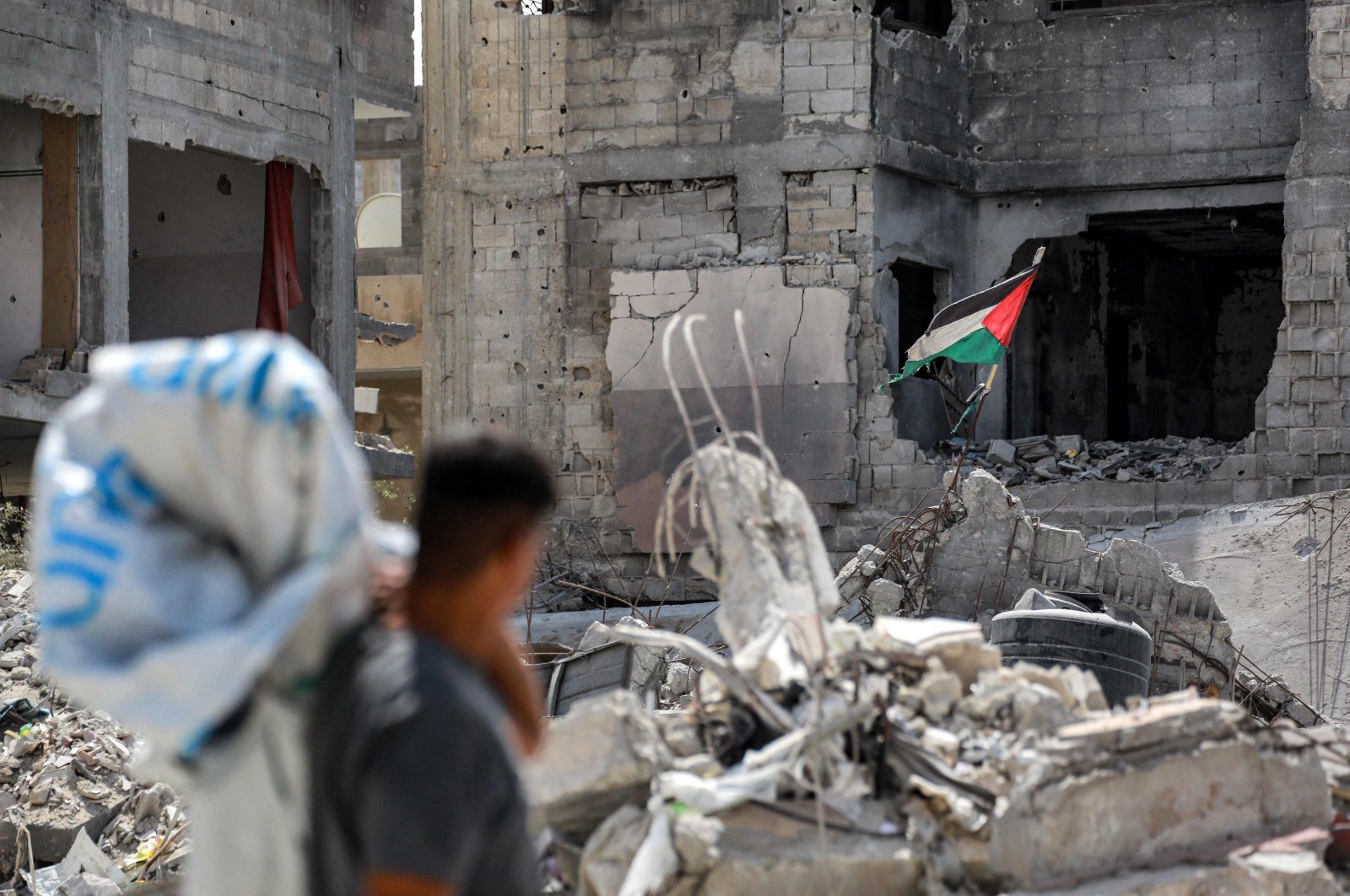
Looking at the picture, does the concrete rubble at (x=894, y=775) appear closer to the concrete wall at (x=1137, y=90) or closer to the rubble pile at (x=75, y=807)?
the rubble pile at (x=75, y=807)

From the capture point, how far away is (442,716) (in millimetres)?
2107

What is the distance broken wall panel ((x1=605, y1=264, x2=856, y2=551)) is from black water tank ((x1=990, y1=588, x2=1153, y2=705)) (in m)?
8.46

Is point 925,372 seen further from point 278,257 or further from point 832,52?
point 278,257

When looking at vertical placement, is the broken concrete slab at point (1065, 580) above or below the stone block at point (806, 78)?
below

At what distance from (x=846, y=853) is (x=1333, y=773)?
5.88 feet

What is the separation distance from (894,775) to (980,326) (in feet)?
28.1

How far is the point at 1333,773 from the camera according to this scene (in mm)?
5648

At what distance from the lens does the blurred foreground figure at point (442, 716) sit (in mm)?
2092

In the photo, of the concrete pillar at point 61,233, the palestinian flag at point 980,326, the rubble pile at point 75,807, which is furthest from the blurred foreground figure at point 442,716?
the concrete pillar at point 61,233

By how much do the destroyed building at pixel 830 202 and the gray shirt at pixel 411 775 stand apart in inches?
546

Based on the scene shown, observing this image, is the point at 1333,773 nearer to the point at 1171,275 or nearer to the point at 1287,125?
the point at 1287,125

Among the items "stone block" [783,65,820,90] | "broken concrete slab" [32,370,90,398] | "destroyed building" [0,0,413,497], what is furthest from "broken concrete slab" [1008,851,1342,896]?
"stone block" [783,65,820,90]

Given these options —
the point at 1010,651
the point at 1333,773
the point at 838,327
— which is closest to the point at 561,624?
the point at 838,327

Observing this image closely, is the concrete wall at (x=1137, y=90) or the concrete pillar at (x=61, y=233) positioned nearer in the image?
the concrete pillar at (x=61, y=233)
